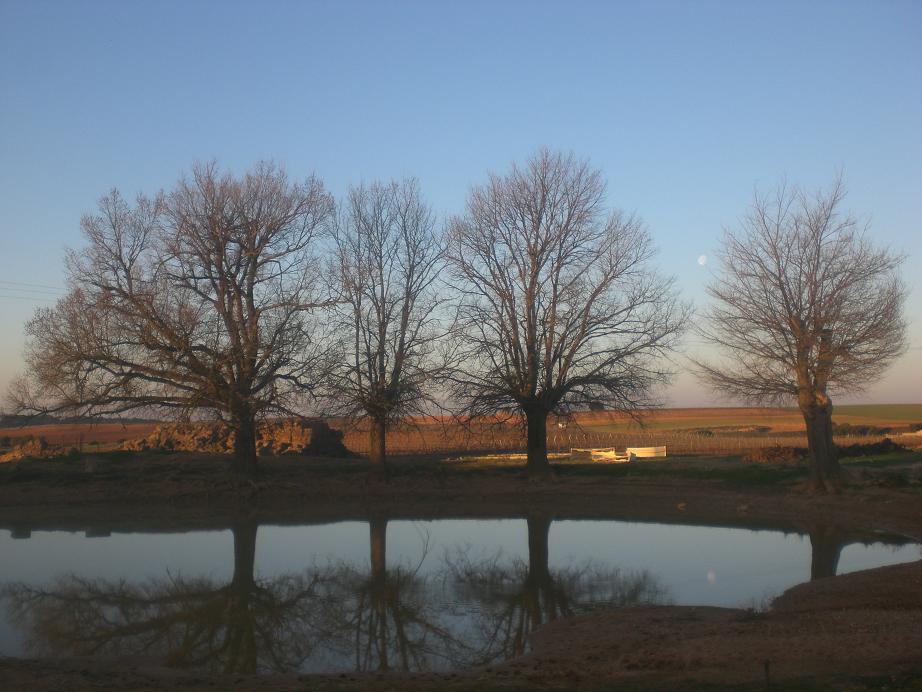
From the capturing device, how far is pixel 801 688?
25.5 feet

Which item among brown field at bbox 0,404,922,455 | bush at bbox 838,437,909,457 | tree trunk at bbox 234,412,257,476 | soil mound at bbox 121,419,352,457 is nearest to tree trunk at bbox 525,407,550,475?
brown field at bbox 0,404,922,455

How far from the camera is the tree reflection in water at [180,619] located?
1162cm

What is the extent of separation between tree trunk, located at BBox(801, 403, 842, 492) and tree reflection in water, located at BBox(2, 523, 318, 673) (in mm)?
16095

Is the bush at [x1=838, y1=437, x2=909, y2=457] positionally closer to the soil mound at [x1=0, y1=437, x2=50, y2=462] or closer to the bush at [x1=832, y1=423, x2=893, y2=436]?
the bush at [x1=832, y1=423, x2=893, y2=436]

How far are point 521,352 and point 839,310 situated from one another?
10.8m

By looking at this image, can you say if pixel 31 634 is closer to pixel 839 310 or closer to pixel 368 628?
pixel 368 628

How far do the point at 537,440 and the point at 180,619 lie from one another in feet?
60.6

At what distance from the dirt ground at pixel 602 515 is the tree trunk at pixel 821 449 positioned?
2.02 ft

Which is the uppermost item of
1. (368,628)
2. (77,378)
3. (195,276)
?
(195,276)

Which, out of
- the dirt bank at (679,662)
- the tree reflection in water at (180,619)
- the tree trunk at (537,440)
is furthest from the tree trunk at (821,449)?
the tree reflection in water at (180,619)

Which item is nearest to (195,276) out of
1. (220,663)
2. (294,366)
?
(294,366)

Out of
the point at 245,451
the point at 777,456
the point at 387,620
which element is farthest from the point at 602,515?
the point at 777,456

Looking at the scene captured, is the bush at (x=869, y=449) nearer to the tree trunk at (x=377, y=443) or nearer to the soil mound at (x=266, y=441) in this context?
the tree trunk at (x=377, y=443)

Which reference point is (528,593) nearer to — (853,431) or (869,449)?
(869,449)
